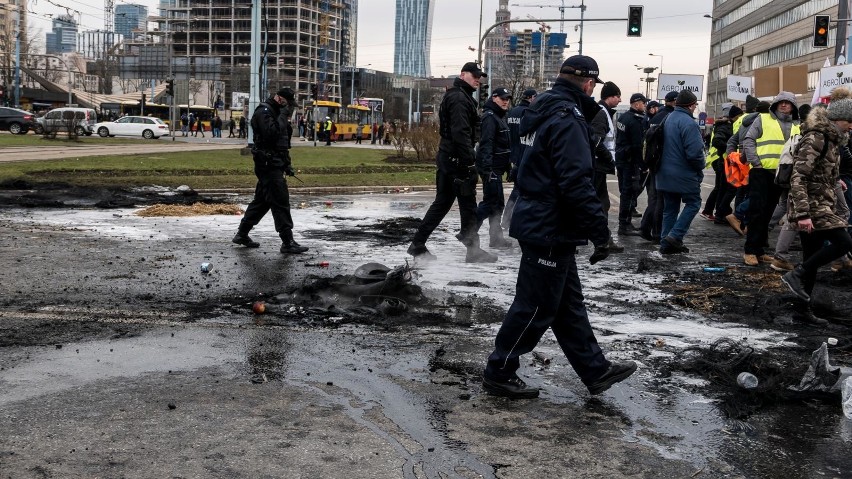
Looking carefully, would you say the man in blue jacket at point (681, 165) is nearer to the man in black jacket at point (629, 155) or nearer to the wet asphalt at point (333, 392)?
the man in black jacket at point (629, 155)

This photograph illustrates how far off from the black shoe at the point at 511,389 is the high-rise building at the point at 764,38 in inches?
2831

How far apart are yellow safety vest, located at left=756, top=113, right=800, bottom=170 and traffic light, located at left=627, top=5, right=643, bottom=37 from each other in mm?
25853

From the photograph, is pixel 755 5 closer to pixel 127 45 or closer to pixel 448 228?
pixel 448 228

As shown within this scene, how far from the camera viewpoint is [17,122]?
57125 millimetres

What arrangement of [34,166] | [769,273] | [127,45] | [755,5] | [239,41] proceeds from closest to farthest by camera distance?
[769,273] → [34,166] → [755,5] → [239,41] → [127,45]

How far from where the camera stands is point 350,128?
7644 cm

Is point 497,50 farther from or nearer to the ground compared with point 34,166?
farther from the ground

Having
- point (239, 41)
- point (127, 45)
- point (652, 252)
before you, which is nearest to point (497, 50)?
point (239, 41)

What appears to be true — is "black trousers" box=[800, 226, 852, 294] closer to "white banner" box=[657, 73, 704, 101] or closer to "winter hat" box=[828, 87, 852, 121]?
"winter hat" box=[828, 87, 852, 121]

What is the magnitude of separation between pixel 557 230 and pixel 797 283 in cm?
361

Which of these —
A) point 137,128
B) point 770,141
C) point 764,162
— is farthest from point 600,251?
point 137,128

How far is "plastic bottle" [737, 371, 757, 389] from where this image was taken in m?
5.49

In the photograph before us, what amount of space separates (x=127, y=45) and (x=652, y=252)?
183m

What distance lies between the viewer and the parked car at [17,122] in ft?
187
